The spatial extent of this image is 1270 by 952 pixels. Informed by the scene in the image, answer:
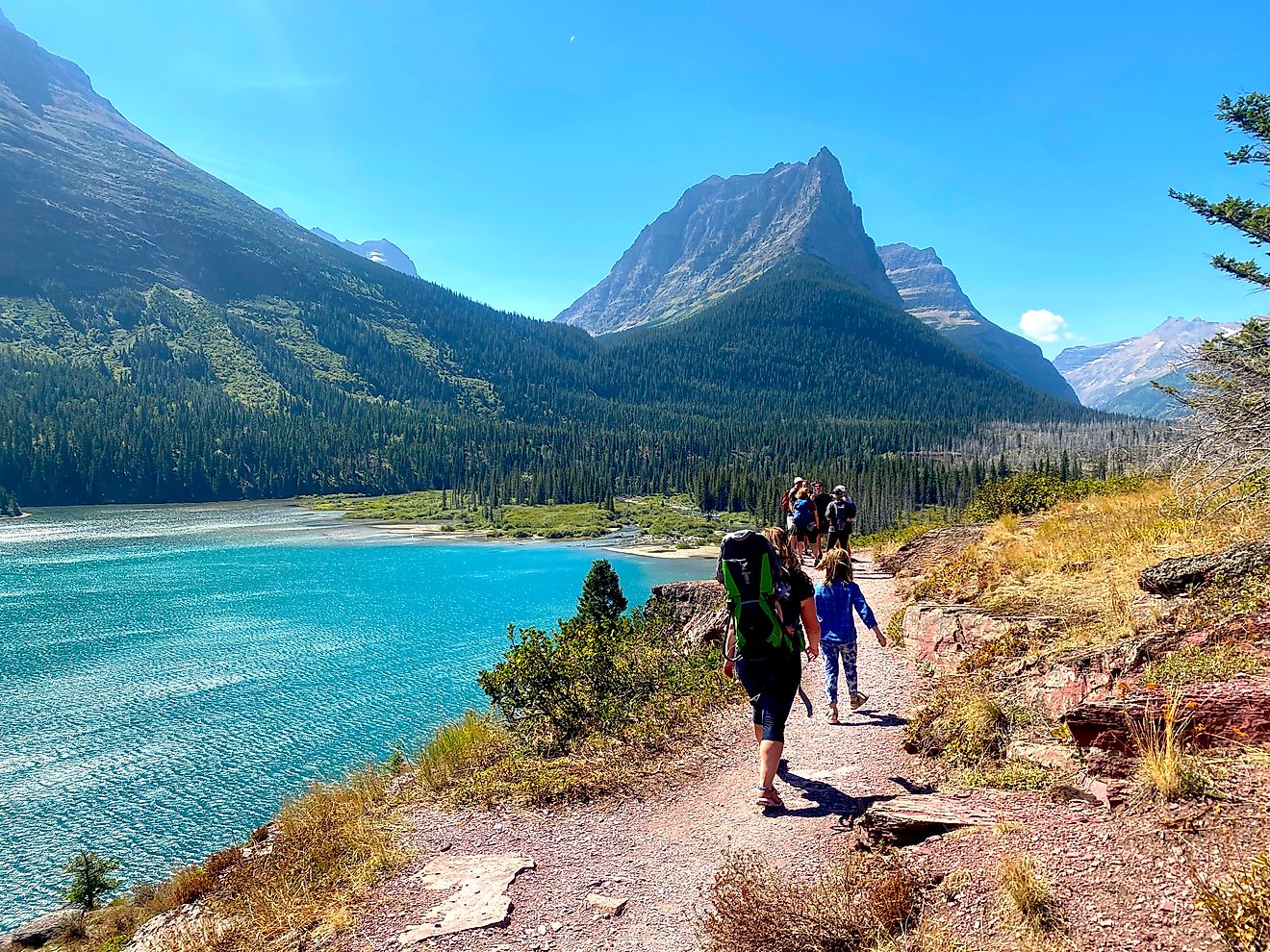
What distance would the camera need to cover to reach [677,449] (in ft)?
654

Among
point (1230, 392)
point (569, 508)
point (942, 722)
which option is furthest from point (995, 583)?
point (569, 508)

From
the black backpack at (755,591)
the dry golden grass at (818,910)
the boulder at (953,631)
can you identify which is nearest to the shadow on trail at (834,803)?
the dry golden grass at (818,910)

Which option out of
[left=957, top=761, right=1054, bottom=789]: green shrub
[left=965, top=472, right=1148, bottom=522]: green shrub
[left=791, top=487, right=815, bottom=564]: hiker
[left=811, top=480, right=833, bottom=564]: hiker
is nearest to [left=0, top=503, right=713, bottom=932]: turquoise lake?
[left=791, top=487, right=815, bottom=564]: hiker

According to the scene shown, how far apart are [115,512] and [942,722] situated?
17049 cm

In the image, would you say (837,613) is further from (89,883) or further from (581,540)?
(581,540)

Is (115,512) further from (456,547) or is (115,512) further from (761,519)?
(761,519)

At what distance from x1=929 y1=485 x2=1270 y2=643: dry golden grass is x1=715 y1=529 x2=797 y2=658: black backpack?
4987 mm

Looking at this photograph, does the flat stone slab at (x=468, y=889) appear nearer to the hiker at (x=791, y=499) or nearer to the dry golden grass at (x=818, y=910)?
the dry golden grass at (x=818, y=910)

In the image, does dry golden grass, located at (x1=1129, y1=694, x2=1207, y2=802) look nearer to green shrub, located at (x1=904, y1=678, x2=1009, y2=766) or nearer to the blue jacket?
green shrub, located at (x1=904, y1=678, x2=1009, y2=766)

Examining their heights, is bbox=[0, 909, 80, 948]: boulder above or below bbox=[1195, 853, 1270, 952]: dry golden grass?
below

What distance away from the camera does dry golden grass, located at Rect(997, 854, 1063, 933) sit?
4277mm

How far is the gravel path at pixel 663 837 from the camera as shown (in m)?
6.07

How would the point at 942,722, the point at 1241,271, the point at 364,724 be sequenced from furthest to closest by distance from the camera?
the point at 364,724 < the point at 1241,271 < the point at 942,722

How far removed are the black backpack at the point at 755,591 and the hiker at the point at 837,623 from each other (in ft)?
9.58
